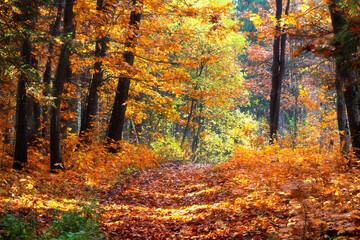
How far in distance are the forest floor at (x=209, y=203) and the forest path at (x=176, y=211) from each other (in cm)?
2

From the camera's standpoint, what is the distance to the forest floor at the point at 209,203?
191 inches

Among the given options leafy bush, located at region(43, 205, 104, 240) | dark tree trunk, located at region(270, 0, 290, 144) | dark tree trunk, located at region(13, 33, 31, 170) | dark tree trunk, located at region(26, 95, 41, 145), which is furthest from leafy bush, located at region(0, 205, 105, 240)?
dark tree trunk, located at region(270, 0, 290, 144)

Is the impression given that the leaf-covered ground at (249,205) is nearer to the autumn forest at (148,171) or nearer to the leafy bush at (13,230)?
the autumn forest at (148,171)

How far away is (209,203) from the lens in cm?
801

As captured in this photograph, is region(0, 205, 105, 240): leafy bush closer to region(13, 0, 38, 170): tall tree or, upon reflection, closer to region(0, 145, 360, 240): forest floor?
region(0, 145, 360, 240): forest floor

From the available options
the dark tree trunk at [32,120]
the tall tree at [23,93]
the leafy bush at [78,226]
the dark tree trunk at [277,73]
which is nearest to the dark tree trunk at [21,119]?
the tall tree at [23,93]

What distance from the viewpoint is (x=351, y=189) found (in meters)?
5.80

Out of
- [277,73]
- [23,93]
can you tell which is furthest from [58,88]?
[277,73]

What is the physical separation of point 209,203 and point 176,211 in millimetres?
896

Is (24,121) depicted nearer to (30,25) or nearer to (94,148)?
(30,25)

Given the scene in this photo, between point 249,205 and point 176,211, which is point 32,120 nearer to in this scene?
point 176,211

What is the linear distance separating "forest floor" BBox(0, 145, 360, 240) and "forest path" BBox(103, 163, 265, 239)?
2 cm

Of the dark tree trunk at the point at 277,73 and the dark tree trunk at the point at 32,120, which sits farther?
the dark tree trunk at the point at 277,73

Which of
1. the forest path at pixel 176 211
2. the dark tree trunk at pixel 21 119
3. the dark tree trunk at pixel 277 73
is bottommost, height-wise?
the forest path at pixel 176 211
